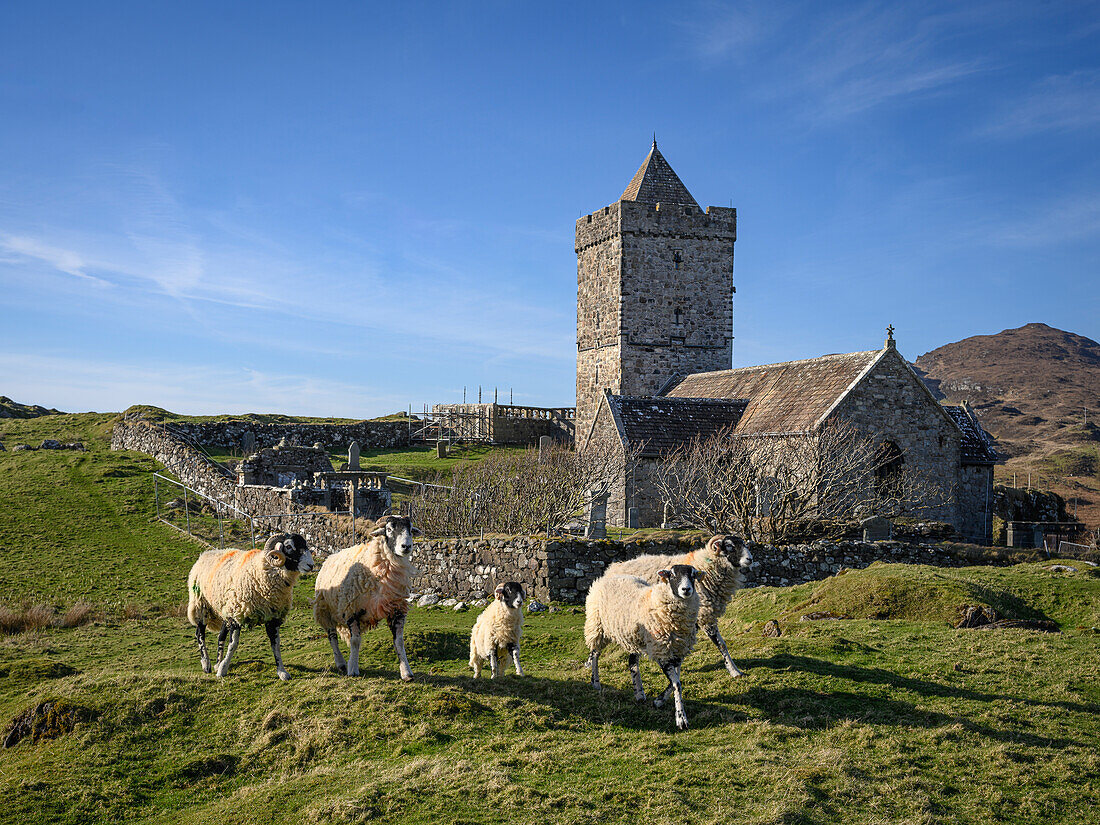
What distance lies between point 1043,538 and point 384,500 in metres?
23.4

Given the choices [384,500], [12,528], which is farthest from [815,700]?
[12,528]

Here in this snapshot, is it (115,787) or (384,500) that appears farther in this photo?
(384,500)

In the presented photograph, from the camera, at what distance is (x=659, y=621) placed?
30.4 ft

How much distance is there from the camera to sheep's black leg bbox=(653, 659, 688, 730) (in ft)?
29.5

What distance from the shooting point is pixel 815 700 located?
9.56 metres

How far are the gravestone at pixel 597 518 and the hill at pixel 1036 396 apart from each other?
47.6m

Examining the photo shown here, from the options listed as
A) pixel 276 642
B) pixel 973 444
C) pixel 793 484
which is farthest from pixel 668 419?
pixel 276 642

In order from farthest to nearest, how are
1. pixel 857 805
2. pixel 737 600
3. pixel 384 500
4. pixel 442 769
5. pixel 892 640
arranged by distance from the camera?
pixel 384 500 < pixel 737 600 < pixel 892 640 < pixel 442 769 < pixel 857 805

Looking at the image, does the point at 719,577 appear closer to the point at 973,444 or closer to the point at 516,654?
the point at 516,654

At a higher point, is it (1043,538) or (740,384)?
(740,384)

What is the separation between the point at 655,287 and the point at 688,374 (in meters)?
5.12

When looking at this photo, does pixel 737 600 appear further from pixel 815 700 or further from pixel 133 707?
pixel 133 707

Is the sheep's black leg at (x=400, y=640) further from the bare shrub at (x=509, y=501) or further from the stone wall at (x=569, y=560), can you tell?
the bare shrub at (x=509, y=501)

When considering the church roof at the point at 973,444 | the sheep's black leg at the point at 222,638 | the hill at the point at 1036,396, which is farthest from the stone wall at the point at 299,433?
the hill at the point at 1036,396
